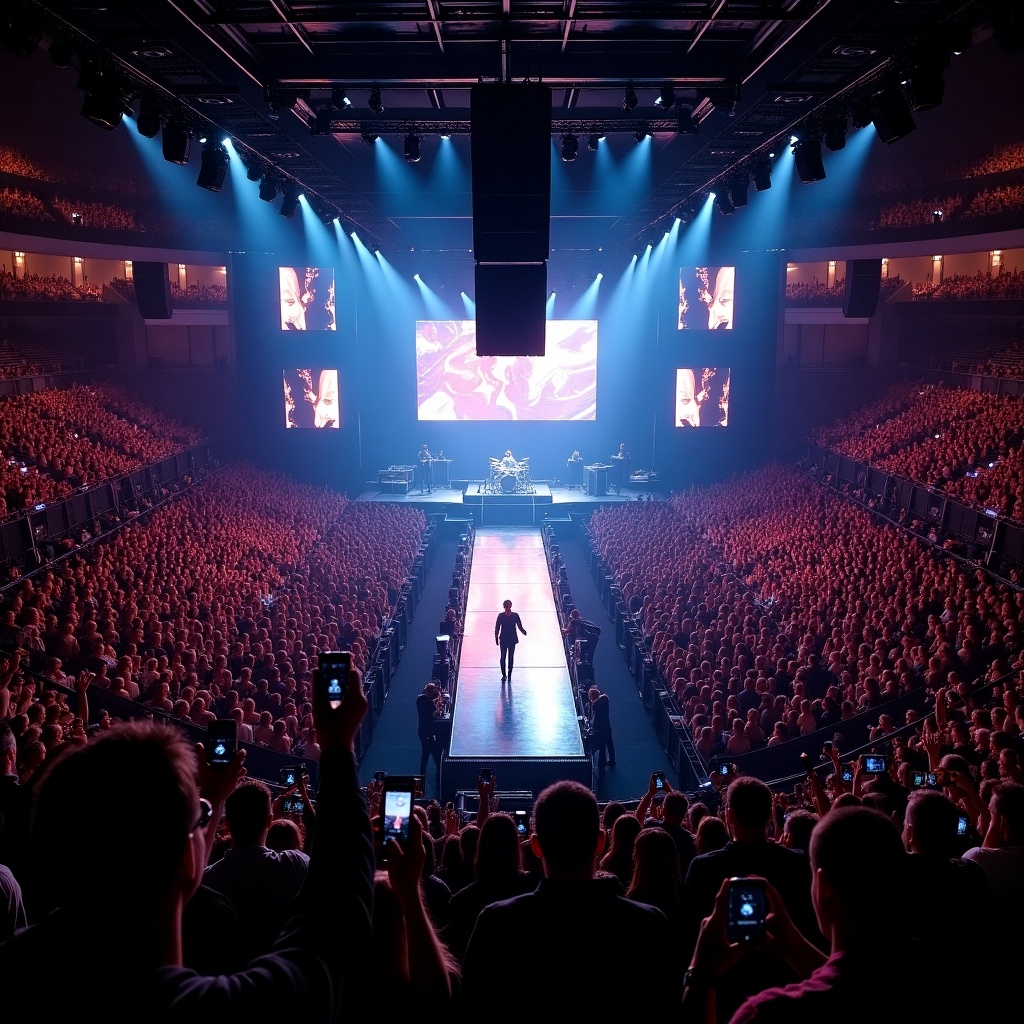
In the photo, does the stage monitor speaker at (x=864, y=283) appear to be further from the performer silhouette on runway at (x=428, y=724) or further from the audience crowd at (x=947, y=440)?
the performer silhouette on runway at (x=428, y=724)

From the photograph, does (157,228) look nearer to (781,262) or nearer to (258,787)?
(781,262)

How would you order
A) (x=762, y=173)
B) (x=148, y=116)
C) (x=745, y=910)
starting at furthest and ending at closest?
(x=762, y=173), (x=148, y=116), (x=745, y=910)

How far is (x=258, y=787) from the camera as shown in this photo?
408cm

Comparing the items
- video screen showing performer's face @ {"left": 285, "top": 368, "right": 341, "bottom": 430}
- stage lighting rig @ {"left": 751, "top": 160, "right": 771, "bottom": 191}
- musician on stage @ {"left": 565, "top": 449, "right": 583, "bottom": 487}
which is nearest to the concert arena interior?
video screen showing performer's face @ {"left": 285, "top": 368, "right": 341, "bottom": 430}

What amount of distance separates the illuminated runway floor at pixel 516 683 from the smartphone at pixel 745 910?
10347mm

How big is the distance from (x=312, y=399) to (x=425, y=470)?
487 centimetres

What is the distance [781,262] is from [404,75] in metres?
23.0

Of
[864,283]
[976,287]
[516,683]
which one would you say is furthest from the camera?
[976,287]

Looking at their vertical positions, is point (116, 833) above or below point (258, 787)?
above

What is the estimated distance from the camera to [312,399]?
107ft

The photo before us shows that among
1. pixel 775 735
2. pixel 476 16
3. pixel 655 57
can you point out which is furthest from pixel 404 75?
pixel 775 735

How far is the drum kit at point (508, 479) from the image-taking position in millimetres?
30406

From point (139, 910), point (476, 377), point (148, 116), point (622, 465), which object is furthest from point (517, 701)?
point (476, 377)

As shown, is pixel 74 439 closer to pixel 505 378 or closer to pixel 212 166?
pixel 212 166
